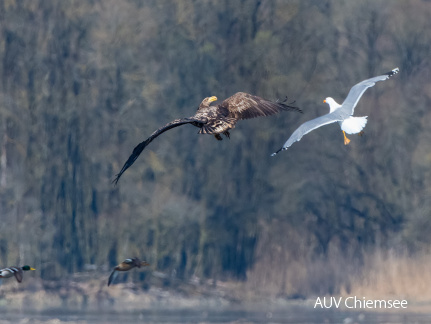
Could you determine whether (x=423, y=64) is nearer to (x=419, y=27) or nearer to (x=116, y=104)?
(x=419, y=27)

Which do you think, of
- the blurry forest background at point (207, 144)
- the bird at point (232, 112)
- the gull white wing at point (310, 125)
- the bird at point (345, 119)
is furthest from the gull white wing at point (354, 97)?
the blurry forest background at point (207, 144)

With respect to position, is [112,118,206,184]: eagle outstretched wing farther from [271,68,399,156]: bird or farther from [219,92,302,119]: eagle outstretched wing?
[271,68,399,156]: bird

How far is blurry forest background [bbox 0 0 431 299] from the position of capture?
123 ft

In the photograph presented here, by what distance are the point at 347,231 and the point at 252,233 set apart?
287cm

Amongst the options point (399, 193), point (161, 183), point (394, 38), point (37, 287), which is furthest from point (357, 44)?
point (37, 287)

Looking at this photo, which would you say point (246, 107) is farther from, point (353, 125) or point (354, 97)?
point (354, 97)

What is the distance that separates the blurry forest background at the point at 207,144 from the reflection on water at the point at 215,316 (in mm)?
2318

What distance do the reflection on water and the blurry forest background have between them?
2.32 metres

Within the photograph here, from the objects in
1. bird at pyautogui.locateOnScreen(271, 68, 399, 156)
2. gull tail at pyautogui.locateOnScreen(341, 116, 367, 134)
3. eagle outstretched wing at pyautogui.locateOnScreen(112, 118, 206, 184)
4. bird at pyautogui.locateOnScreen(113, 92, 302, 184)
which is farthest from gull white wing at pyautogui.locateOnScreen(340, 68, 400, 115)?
eagle outstretched wing at pyautogui.locateOnScreen(112, 118, 206, 184)

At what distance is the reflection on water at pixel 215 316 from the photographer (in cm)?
3269

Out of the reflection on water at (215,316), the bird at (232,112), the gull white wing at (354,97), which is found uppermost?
the gull white wing at (354,97)

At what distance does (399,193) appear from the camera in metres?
37.4

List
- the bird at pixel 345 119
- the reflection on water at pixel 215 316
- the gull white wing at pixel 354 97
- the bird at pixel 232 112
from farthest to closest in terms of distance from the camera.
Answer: the reflection on water at pixel 215 316 → the gull white wing at pixel 354 97 → the bird at pixel 345 119 → the bird at pixel 232 112

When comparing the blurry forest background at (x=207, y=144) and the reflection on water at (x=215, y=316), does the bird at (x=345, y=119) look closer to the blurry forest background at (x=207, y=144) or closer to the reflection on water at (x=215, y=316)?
the reflection on water at (x=215, y=316)
